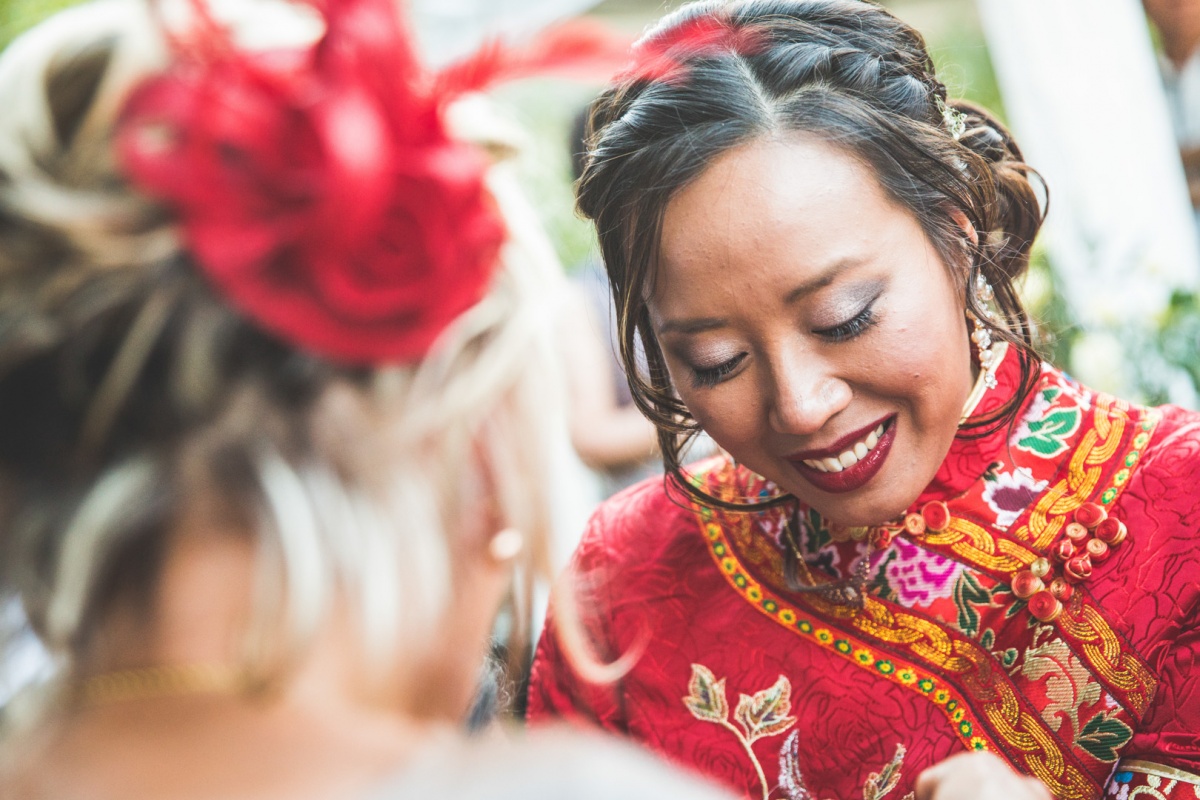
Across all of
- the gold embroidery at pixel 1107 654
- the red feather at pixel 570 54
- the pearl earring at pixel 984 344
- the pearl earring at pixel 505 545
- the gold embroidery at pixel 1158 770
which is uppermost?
→ the red feather at pixel 570 54

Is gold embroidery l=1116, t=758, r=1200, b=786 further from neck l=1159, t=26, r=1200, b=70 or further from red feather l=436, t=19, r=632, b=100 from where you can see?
neck l=1159, t=26, r=1200, b=70

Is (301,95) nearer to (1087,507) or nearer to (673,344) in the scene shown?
(673,344)

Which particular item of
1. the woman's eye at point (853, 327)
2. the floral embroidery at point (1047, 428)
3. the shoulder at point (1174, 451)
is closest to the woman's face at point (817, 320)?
the woman's eye at point (853, 327)

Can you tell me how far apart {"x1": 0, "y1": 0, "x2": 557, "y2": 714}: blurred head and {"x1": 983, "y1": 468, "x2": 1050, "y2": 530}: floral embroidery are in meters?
0.70

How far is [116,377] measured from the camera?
700 mm

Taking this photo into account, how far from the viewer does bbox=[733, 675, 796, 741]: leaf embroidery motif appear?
1.27m

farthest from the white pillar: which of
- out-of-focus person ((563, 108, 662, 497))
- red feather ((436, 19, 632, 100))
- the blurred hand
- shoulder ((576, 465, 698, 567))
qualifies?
red feather ((436, 19, 632, 100))

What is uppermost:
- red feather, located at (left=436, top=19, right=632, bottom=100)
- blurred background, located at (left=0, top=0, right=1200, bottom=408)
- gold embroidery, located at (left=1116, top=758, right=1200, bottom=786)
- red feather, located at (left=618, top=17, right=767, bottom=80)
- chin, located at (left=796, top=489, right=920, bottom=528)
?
red feather, located at (left=436, top=19, right=632, bottom=100)

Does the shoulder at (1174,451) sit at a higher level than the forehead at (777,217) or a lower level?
lower

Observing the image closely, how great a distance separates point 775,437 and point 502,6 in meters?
4.00

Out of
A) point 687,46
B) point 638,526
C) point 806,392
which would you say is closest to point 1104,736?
point 806,392

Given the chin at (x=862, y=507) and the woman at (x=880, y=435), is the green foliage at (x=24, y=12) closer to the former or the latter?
the woman at (x=880, y=435)

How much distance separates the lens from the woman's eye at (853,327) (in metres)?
1.10

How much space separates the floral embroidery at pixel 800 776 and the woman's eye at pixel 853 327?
0.46 metres
